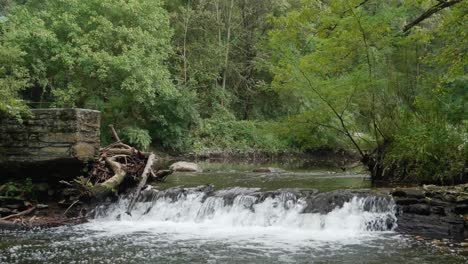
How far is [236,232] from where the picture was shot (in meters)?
9.83

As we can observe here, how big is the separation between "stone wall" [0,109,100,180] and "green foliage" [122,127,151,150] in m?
11.7

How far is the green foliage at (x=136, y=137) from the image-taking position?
23.2 metres

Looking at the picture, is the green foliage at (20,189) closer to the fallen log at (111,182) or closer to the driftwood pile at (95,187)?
the driftwood pile at (95,187)

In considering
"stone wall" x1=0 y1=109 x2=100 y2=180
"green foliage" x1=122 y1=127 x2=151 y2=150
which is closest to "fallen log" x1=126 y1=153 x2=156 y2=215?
"stone wall" x1=0 y1=109 x2=100 y2=180

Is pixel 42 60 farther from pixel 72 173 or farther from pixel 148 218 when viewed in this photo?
pixel 148 218

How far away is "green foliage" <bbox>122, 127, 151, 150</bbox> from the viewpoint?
23172 mm

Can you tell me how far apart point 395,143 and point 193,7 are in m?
24.1

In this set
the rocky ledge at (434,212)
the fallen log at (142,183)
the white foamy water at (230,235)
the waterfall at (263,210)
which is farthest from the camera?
the fallen log at (142,183)

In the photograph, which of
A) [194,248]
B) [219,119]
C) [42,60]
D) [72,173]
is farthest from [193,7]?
[194,248]

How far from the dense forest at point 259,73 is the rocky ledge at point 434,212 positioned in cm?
155

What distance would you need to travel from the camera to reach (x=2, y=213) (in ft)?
36.2

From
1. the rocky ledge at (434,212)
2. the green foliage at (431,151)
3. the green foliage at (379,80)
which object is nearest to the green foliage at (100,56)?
the green foliage at (379,80)

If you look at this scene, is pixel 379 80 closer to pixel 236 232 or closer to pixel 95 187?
pixel 236 232

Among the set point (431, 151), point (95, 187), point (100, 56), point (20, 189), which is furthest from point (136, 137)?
point (431, 151)
